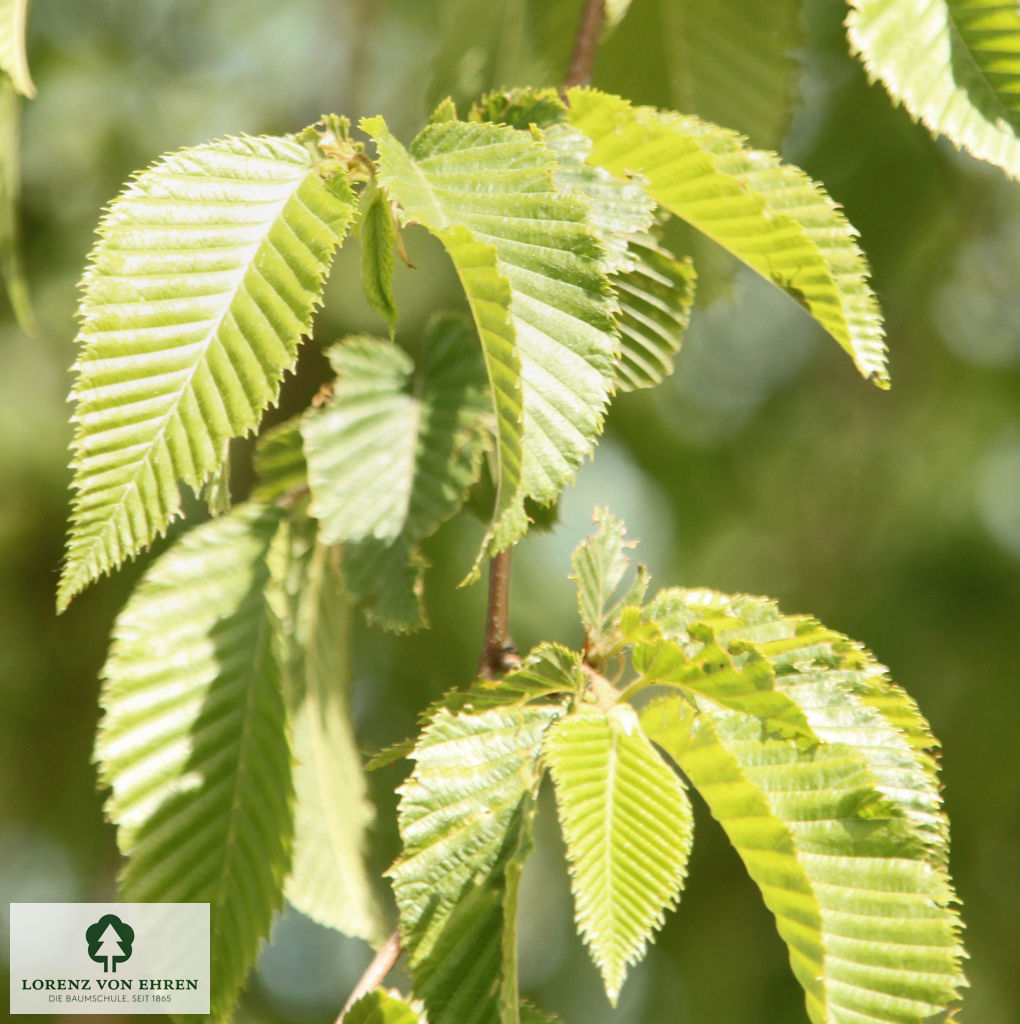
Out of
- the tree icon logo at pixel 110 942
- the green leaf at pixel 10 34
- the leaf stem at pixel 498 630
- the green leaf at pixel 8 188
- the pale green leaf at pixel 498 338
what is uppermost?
the green leaf at pixel 8 188

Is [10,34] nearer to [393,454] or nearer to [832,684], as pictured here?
[393,454]

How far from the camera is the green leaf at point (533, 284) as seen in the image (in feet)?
1.86

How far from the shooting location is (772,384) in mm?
2193

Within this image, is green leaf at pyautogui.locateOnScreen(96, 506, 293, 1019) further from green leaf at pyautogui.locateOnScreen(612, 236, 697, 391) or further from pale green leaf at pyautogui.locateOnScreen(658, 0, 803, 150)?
pale green leaf at pyautogui.locateOnScreen(658, 0, 803, 150)

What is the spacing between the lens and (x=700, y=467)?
205 centimetres

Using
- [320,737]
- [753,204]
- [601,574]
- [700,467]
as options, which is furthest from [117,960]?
[700,467]

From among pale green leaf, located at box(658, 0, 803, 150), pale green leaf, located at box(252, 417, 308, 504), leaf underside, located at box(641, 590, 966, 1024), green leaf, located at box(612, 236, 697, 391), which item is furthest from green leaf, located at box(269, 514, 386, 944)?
pale green leaf, located at box(658, 0, 803, 150)

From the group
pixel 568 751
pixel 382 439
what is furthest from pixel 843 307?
pixel 382 439

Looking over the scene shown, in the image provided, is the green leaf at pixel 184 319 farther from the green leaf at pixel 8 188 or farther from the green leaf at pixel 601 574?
the green leaf at pixel 8 188

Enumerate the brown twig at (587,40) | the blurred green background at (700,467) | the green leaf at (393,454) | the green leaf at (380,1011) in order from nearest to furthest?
the green leaf at (380,1011), the green leaf at (393,454), the brown twig at (587,40), the blurred green background at (700,467)

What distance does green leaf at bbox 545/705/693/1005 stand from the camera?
55 centimetres

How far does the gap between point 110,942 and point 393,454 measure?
506mm

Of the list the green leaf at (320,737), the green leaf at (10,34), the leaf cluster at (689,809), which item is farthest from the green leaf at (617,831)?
the green leaf at (10,34)

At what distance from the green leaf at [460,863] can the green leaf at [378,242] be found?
0.81ft
